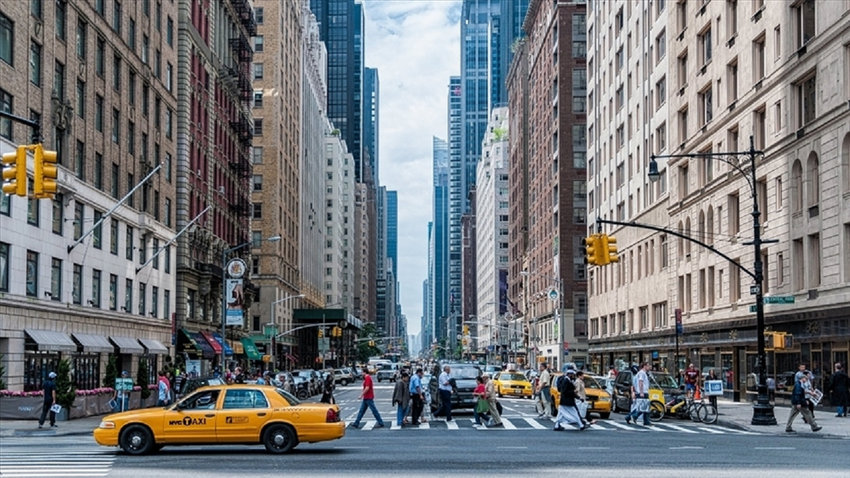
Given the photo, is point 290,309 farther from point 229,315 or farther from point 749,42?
point 749,42

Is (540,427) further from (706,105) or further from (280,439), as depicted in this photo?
(706,105)

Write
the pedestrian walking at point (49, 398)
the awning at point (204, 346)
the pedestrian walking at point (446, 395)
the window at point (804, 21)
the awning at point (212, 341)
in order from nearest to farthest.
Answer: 1. the pedestrian walking at point (49, 398)
2. the pedestrian walking at point (446, 395)
3. the window at point (804, 21)
4. the awning at point (204, 346)
5. the awning at point (212, 341)

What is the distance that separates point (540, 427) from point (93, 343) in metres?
24.6

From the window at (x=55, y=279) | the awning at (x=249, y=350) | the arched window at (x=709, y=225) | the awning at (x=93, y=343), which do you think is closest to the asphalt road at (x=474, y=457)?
the window at (x=55, y=279)

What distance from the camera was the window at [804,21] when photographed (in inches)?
1767

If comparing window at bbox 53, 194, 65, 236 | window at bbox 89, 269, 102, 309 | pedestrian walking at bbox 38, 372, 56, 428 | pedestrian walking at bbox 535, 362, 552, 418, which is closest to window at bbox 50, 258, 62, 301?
window at bbox 53, 194, 65, 236

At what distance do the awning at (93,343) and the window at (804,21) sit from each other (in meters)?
33.6

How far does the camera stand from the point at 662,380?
39625 millimetres

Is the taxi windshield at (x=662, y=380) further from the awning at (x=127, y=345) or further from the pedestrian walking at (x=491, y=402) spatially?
the awning at (x=127, y=345)

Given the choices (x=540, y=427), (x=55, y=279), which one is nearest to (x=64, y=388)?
(x=55, y=279)

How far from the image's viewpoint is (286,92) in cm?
12094

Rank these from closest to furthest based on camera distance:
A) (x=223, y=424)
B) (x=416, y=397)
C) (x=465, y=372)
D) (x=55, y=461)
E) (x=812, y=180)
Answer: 1. (x=55, y=461)
2. (x=223, y=424)
3. (x=416, y=397)
4. (x=465, y=372)
5. (x=812, y=180)

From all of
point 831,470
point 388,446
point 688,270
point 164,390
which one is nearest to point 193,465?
point 388,446

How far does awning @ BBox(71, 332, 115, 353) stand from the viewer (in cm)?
4712
